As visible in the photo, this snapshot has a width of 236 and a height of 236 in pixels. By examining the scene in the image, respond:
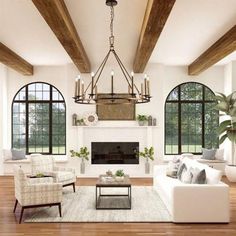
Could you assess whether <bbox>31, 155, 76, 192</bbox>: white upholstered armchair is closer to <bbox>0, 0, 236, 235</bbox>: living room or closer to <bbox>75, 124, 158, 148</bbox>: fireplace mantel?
<bbox>0, 0, 236, 235</bbox>: living room

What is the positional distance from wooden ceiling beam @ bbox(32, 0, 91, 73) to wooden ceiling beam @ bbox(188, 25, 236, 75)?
271 centimetres

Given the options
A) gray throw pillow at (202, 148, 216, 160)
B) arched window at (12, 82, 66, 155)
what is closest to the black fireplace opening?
arched window at (12, 82, 66, 155)

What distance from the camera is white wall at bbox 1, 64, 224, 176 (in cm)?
918

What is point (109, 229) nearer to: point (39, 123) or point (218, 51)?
point (218, 51)

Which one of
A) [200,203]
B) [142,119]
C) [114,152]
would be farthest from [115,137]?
[200,203]

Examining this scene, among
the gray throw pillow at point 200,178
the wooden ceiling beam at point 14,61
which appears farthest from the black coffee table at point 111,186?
the wooden ceiling beam at point 14,61

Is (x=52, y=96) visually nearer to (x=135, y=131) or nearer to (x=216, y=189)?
(x=135, y=131)

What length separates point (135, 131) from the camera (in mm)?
9219

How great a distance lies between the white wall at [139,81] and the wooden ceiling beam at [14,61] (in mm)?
578

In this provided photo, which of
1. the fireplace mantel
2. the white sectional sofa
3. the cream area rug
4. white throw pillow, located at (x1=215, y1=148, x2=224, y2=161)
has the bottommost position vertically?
the cream area rug

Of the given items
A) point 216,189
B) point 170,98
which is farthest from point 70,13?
point 170,98

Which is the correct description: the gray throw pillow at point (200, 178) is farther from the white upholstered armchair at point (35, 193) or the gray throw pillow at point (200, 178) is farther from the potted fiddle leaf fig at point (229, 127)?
the potted fiddle leaf fig at point (229, 127)

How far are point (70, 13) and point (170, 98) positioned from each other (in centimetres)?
558

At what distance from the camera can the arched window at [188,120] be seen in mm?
9727
